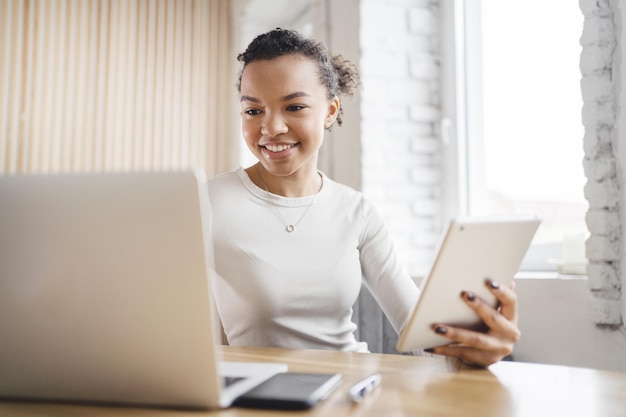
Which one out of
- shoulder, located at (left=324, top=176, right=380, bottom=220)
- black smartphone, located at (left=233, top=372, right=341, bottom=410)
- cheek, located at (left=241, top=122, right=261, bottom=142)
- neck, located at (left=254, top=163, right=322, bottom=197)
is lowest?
black smartphone, located at (left=233, top=372, right=341, bottom=410)

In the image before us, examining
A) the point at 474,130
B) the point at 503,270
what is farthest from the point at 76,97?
the point at 503,270

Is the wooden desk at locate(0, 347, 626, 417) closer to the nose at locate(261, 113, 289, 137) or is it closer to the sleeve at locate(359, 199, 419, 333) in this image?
the sleeve at locate(359, 199, 419, 333)

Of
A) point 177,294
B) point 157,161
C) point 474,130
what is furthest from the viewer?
point 157,161

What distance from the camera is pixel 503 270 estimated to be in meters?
0.99

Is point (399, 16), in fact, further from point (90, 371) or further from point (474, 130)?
point (90, 371)

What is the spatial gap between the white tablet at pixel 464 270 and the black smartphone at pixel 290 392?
0.19 m

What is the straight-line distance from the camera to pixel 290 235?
4.86 ft

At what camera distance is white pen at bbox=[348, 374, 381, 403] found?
0.74m

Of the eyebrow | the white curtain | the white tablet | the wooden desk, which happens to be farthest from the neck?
the white curtain

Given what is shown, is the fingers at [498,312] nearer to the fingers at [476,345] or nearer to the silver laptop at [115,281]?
the fingers at [476,345]

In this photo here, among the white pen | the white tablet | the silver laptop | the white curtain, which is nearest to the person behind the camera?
the silver laptop

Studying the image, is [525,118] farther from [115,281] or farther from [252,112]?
[115,281]

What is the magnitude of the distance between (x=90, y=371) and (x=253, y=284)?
0.74m

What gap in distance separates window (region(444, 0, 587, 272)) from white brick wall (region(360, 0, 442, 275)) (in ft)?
0.45
